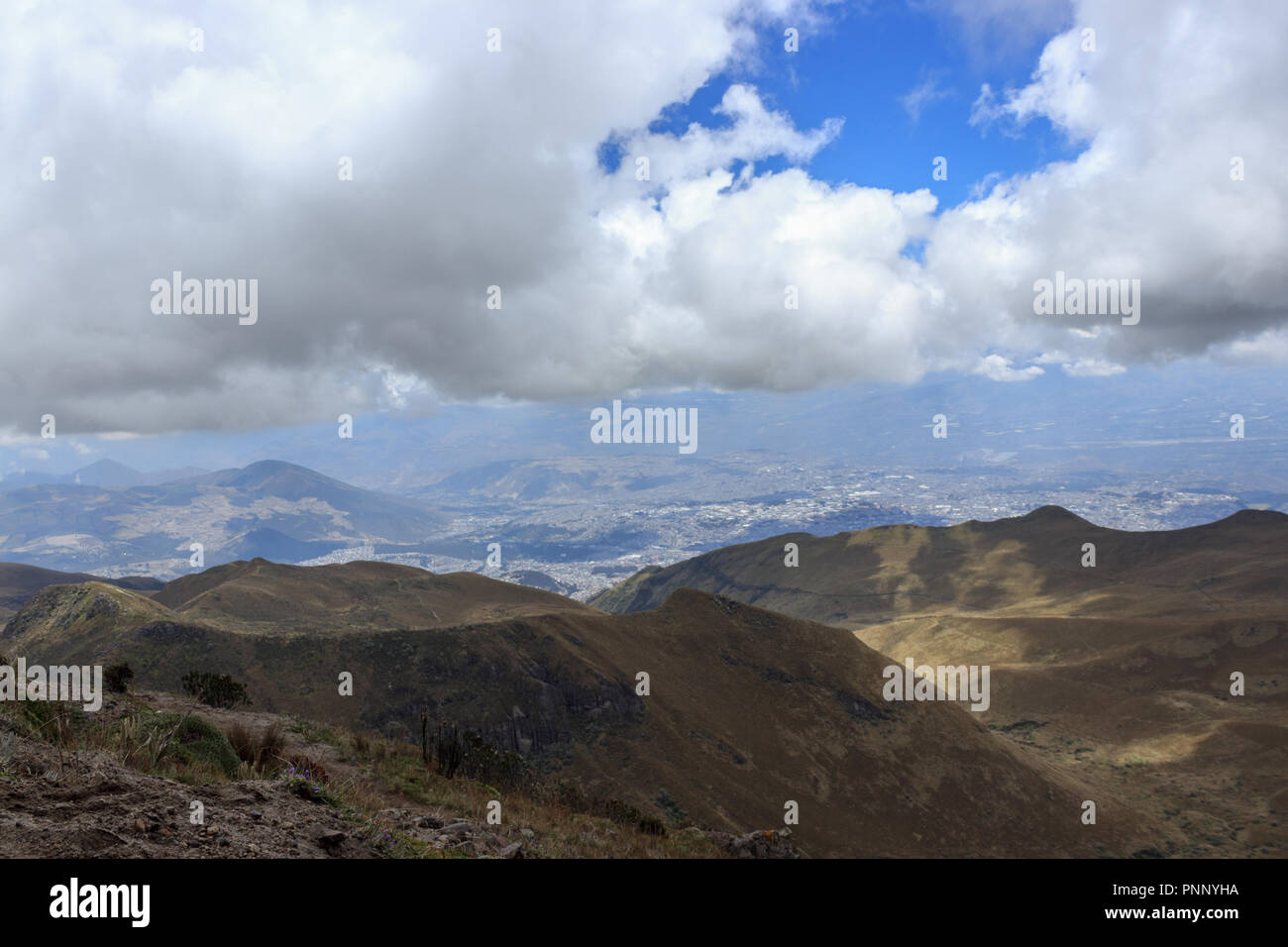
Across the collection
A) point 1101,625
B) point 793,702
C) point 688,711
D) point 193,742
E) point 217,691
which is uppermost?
point 193,742

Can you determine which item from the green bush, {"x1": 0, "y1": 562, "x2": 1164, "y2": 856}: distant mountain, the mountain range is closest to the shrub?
the green bush

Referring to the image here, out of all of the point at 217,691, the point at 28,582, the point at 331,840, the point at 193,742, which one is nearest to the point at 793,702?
the point at 217,691

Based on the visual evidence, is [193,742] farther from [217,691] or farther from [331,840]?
[217,691]

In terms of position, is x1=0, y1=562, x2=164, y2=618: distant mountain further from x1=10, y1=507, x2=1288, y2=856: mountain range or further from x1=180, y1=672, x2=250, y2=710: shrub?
x1=180, y1=672, x2=250, y2=710: shrub

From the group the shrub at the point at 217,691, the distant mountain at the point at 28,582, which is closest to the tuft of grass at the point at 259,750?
the shrub at the point at 217,691
